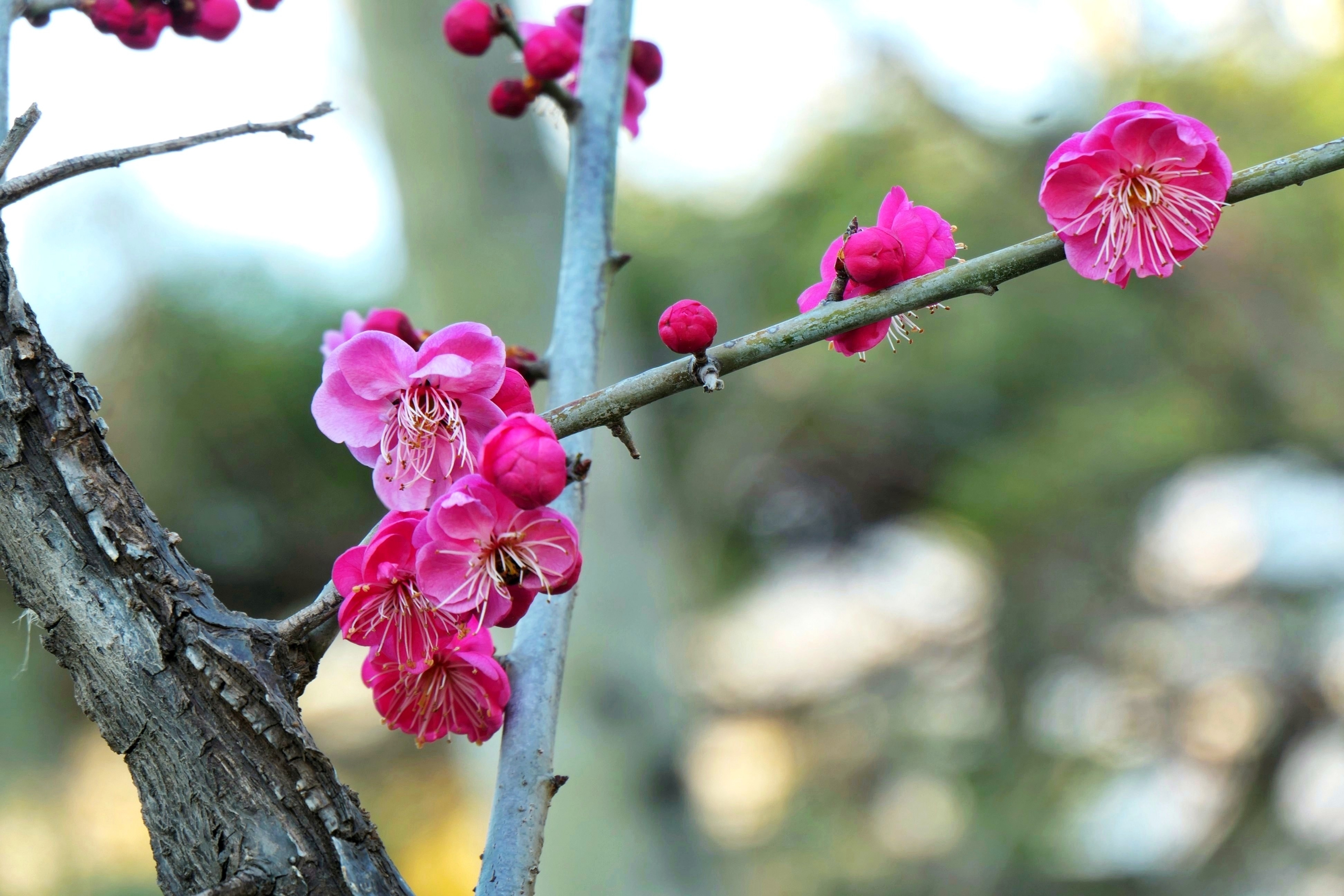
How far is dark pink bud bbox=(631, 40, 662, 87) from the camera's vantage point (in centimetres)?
80

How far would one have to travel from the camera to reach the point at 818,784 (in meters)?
3.55

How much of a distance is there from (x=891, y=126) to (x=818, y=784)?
2230mm

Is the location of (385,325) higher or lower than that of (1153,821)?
lower

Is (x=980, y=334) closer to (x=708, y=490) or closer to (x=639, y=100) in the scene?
(x=708, y=490)

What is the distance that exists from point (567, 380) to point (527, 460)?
20 centimetres

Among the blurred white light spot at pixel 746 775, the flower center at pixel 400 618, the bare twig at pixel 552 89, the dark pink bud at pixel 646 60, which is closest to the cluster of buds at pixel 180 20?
the bare twig at pixel 552 89

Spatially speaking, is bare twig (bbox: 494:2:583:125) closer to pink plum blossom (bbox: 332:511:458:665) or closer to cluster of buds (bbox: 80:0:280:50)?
cluster of buds (bbox: 80:0:280:50)

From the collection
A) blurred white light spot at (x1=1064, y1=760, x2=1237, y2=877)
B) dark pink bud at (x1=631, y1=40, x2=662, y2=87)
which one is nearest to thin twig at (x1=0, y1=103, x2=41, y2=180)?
dark pink bud at (x1=631, y1=40, x2=662, y2=87)

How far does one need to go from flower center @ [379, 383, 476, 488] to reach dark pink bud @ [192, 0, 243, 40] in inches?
13.7

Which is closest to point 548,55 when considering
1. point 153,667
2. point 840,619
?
point 153,667

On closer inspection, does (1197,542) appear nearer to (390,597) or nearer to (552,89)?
(552,89)

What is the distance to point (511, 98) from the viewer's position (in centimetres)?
78

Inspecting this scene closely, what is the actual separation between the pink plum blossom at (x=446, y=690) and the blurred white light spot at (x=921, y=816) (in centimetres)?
298

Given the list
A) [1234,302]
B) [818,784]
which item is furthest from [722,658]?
[1234,302]
